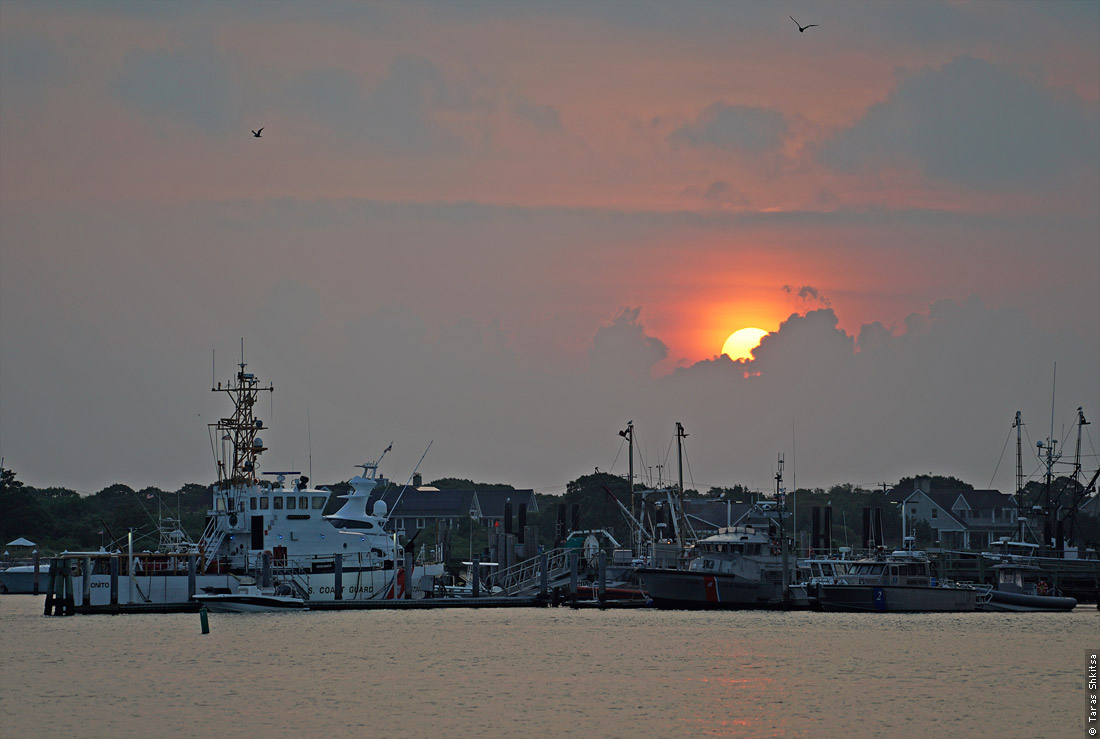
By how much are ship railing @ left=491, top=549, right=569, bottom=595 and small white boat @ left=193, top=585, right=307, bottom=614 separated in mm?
16225

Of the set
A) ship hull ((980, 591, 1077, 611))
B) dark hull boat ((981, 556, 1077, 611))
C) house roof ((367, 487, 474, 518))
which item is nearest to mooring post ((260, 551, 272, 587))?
dark hull boat ((981, 556, 1077, 611))

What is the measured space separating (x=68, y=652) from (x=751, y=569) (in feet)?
121

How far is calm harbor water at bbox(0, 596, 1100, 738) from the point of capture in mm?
41625

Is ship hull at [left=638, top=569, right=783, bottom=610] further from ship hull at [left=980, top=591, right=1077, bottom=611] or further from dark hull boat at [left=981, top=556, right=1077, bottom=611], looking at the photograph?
ship hull at [left=980, top=591, right=1077, bottom=611]

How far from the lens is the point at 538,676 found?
5081cm

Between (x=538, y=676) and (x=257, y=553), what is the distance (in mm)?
26507

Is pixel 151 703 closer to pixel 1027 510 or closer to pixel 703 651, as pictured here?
pixel 703 651

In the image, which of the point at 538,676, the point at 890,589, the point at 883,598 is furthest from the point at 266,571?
the point at 890,589

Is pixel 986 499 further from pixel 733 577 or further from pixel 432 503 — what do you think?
pixel 733 577

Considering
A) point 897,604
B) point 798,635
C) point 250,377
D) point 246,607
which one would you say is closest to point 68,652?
point 246,607

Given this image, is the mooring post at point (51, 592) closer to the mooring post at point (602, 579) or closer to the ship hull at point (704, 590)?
the mooring post at point (602, 579)

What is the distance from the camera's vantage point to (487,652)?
58.5 metres

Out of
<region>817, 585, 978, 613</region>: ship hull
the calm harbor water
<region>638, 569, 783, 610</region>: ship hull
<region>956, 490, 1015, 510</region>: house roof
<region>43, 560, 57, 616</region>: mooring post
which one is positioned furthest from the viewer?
<region>956, 490, 1015, 510</region>: house roof


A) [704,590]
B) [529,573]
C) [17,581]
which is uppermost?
[529,573]
